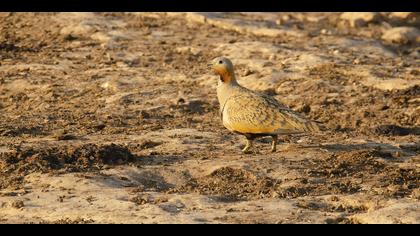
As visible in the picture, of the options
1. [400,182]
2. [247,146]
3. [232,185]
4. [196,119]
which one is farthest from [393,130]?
[232,185]

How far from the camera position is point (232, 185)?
382 inches

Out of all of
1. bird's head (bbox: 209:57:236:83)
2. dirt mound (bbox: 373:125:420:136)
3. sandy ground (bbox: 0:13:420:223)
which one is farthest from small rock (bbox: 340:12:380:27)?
bird's head (bbox: 209:57:236:83)

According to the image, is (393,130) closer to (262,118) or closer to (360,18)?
(262,118)

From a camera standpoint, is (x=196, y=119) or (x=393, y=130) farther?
(x=196, y=119)

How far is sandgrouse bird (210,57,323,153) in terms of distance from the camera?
1052 cm

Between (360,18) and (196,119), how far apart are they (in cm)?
602

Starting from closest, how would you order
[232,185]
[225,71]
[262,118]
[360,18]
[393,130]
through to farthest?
[232,185], [262,118], [225,71], [393,130], [360,18]

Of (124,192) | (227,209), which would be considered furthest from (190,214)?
(124,192)

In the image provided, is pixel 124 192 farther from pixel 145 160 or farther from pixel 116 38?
pixel 116 38

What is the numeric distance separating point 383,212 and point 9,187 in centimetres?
347

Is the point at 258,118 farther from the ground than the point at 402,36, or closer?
farther from the ground

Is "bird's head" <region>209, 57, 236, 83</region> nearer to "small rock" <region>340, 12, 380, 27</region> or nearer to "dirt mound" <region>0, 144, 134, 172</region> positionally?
"dirt mound" <region>0, 144, 134, 172</region>

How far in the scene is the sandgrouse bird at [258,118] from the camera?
10.5 m

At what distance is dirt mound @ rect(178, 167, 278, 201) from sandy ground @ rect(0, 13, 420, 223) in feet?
0.06
